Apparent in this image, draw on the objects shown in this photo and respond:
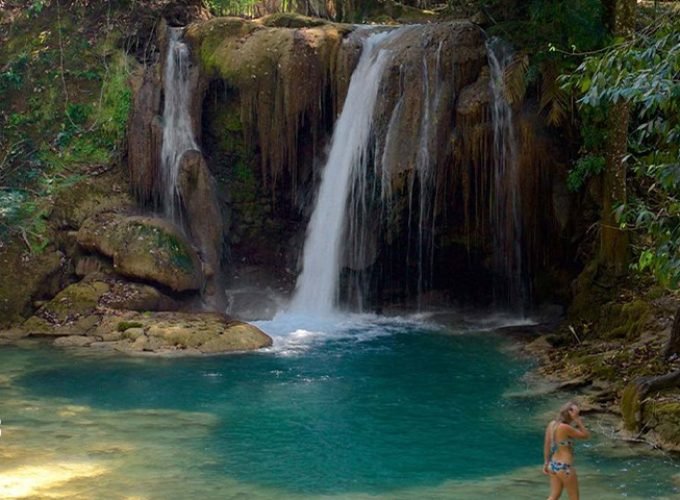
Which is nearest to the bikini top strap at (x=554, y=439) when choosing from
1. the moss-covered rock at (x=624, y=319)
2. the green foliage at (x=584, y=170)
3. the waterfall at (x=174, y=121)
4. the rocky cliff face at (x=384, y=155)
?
the moss-covered rock at (x=624, y=319)

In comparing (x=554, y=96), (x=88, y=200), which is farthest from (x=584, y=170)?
(x=88, y=200)

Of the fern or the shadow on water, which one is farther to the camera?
the fern

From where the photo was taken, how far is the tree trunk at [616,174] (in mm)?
15509

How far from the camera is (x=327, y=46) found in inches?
822

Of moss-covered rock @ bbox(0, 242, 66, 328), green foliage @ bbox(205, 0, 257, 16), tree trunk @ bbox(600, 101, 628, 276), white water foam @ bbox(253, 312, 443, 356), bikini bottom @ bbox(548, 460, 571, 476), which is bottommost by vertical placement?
white water foam @ bbox(253, 312, 443, 356)

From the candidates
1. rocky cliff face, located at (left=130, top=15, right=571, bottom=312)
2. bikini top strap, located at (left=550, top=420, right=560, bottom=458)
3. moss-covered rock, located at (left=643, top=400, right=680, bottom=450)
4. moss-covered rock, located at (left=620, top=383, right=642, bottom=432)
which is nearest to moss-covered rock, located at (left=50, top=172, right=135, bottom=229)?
rocky cliff face, located at (left=130, top=15, right=571, bottom=312)

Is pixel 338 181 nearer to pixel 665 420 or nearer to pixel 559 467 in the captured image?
pixel 665 420

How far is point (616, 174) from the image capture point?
52.6 feet

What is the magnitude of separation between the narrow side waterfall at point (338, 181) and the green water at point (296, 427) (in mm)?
3405

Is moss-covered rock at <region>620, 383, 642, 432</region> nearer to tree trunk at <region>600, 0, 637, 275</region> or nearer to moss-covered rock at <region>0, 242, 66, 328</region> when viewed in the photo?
tree trunk at <region>600, 0, 637, 275</region>

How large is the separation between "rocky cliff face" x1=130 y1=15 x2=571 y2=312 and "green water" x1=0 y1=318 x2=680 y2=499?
3022 millimetres

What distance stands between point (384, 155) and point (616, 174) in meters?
5.21

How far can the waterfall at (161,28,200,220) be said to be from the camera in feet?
69.1

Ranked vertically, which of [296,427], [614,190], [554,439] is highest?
[614,190]
